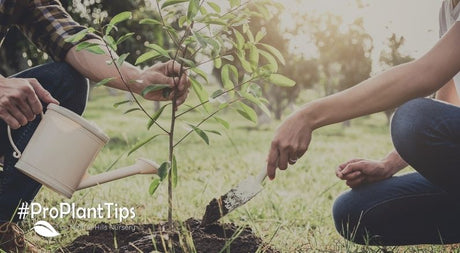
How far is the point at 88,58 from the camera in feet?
7.50

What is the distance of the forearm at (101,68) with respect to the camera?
2188 mm

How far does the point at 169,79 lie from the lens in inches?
79.5

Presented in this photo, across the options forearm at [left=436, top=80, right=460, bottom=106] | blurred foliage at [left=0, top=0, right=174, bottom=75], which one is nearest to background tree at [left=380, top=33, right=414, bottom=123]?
blurred foliage at [left=0, top=0, right=174, bottom=75]

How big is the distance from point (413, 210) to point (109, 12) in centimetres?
780

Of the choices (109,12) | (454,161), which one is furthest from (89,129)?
(109,12)

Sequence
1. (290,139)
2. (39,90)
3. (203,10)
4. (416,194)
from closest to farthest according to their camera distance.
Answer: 1. (290,139)
2. (203,10)
3. (39,90)
4. (416,194)

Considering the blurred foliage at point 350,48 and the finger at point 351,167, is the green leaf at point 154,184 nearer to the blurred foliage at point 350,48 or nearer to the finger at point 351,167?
the finger at point 351,167

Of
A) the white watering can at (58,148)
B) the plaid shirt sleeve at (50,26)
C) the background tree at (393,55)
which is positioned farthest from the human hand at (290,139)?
the background tree at (393,55)

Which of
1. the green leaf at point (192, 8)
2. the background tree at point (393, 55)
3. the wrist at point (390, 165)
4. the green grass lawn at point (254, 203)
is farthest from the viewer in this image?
the background tree at point (393, 55)

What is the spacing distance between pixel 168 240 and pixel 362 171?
91cm

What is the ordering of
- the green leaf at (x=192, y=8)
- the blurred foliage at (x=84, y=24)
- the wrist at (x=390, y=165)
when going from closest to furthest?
1. the green leaf at (x=192, y=8)
2. the wrist at (x=390, y=165)
3. the blurred foliage at (x=84, y=24)

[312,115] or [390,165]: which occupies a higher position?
[312,115]

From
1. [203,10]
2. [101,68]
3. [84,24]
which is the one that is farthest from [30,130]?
[84,24]

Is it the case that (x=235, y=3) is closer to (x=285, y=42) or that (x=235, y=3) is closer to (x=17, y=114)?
(x=17, y=114)
